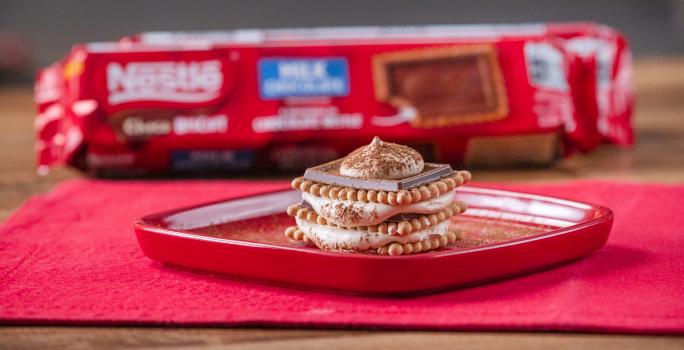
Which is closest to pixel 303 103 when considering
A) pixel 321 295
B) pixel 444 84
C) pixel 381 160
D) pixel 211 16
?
pixel 444 84

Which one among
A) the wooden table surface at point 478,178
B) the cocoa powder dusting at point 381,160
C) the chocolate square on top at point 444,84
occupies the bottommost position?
the wooden table surface at point 478,178

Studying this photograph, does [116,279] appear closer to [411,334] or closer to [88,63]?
[411,334]

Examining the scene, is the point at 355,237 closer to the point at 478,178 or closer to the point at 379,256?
the point at 379,256

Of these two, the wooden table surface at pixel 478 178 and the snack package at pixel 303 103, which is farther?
the snack package at pixel 303 103

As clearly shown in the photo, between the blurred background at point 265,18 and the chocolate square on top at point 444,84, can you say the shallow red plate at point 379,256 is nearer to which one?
the chocolate square on top at point 444,84

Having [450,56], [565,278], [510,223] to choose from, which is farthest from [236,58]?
[565,278]

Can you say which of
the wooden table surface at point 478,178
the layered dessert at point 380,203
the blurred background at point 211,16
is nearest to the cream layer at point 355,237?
A: the layered dessert at point 380,203

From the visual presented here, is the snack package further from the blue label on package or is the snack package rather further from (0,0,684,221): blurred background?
(0,0,684,221): blurred background
